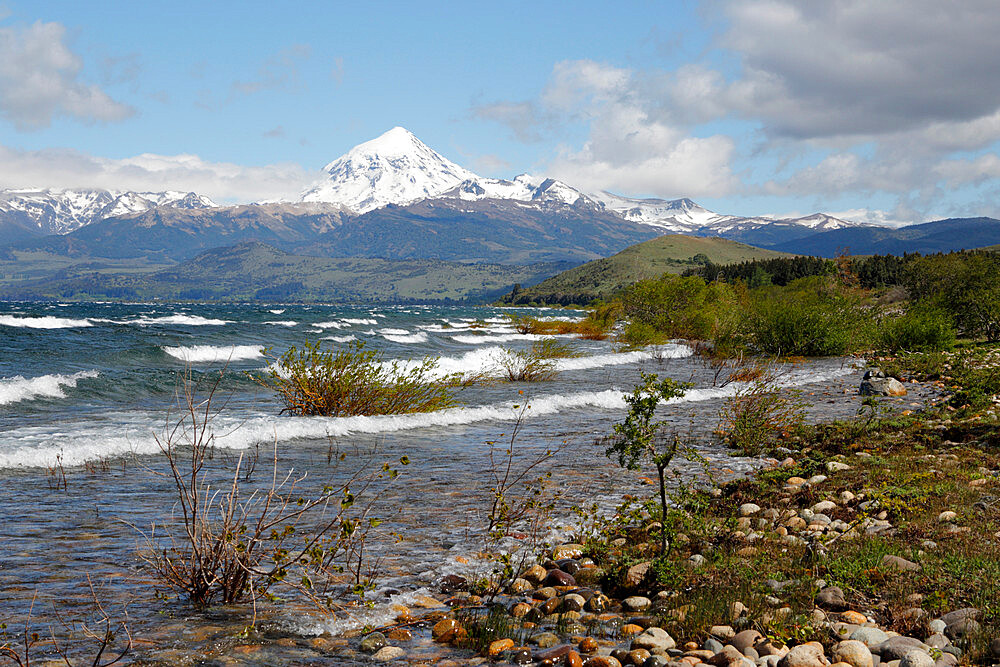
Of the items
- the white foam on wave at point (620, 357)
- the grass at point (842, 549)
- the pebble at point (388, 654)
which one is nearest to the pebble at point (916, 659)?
the grass at point (842, 549)

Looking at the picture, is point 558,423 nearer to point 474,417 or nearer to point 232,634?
point 474,417

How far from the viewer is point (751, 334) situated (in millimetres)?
36094

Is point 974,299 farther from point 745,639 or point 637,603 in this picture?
point 745,639

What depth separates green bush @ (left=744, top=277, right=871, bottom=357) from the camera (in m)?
34.3

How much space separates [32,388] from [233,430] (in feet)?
42.1

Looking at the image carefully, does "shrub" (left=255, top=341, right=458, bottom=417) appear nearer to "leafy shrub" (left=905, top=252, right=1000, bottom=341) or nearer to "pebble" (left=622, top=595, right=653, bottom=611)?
"pebble" (left=622, top=595, right=653, bottom=611)

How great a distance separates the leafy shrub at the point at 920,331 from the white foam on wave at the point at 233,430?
15917mm

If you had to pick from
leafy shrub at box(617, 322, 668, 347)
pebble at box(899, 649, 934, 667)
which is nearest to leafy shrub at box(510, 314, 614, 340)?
leafy shrub at box(617, 322, 668, 347)

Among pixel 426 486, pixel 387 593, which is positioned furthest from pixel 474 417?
pixel 387 593

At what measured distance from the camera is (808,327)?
34438 millimetres

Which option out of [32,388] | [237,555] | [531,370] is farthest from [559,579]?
[32,388]

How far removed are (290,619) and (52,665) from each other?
160 cm

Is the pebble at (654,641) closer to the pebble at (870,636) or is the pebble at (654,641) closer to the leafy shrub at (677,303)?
the pebble at (870,636)

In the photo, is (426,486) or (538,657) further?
(426,486)
